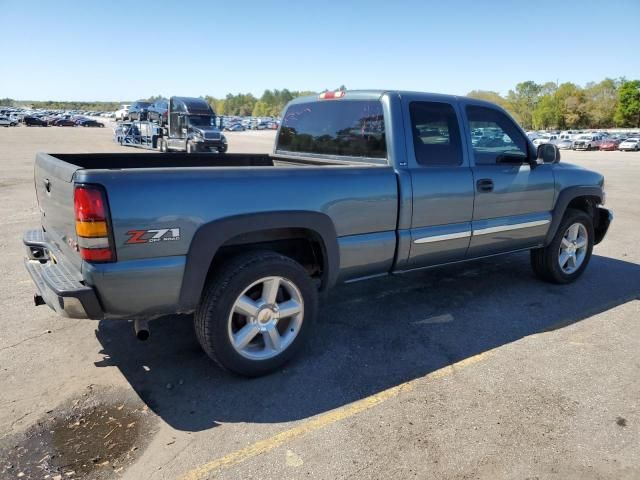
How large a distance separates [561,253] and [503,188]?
143 cm

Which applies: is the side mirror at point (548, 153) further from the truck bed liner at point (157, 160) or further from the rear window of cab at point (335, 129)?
the truck bed liner at point (157, 160)

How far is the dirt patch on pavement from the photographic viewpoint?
2330 mm

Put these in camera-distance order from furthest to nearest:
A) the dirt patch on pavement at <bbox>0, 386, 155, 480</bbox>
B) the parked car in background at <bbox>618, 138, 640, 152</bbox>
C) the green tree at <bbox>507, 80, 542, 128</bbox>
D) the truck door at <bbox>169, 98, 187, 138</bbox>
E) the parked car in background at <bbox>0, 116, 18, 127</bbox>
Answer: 1. the green tree at <bbox>507, 80, 542, 128</bbox>
2. the parked car in background at <bbox>0, 116, 18, 127</bbox>
3. the parked car in background at <bbox>618, 138, 640, 152</bbox>
4. the truck door at <bbox>169, 98, 187, 138</bbox>
5. the dirt patch on pavement at <bbox>0, 386, 155, 480</bbox>

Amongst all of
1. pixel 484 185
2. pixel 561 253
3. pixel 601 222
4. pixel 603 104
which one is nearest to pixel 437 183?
pixel 484 185

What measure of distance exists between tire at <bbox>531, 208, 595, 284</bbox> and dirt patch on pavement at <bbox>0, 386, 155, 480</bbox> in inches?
166

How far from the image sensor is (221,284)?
292 centimetres

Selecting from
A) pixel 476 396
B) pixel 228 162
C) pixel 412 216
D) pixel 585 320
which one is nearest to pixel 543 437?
pixel 476 396

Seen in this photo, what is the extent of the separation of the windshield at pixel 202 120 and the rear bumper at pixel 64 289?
2296 centimetres

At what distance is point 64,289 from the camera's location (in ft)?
8.47

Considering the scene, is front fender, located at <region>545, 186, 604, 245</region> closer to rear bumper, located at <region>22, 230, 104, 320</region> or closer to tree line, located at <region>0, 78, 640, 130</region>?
rear bumper, located at <region>22, 230, 104, 320</region>

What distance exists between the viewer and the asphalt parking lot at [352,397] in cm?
243

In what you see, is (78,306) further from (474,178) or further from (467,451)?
(474,178)

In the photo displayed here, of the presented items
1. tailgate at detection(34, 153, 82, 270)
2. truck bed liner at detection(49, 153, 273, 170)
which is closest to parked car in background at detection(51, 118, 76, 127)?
truck bed liner at detection(49, 153, 273, 170)

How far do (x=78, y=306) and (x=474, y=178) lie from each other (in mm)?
3203
